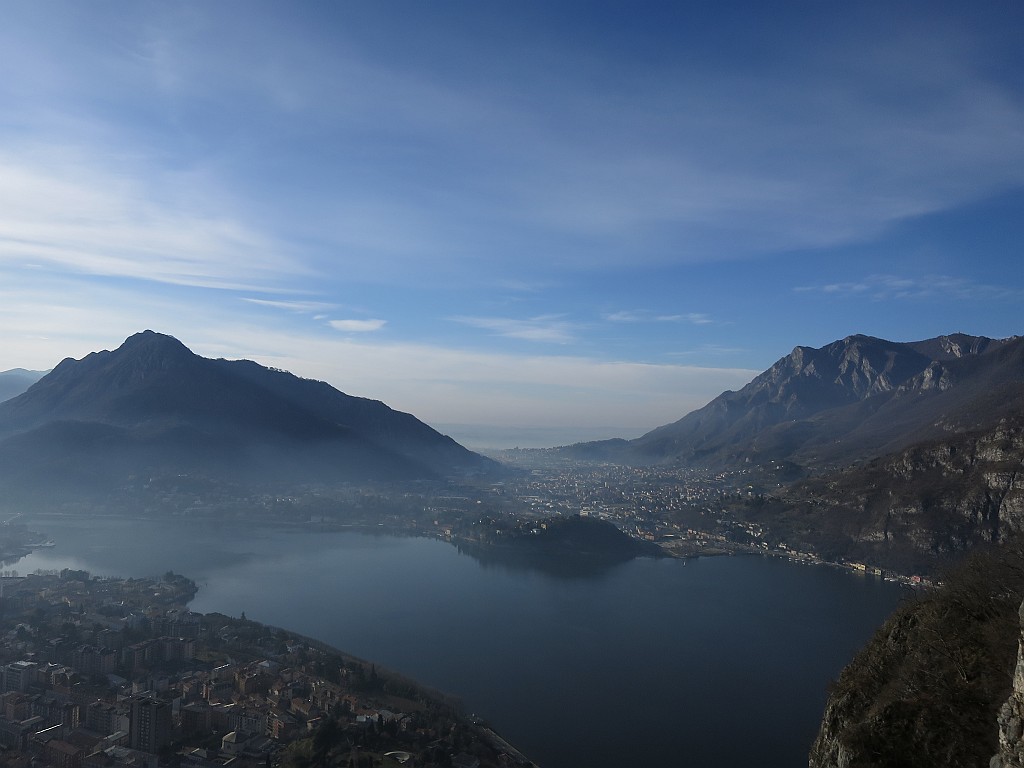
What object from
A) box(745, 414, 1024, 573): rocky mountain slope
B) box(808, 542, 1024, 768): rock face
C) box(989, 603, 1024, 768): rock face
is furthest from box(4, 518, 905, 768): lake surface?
box(989, 603, 1024, 768): rock face

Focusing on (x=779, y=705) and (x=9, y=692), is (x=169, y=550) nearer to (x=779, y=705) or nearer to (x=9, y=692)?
(x=9, y=692)

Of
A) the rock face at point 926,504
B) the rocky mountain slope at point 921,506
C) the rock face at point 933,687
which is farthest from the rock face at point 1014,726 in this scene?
the rocky mountain slope at point 921,506

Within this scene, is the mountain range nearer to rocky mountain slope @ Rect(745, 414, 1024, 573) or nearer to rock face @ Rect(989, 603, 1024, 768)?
rocky mountain slope @ Rect(745, 414, 1024, 573)

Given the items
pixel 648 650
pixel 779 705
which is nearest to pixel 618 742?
pixel 779 705

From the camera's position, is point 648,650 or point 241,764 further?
point 648,650

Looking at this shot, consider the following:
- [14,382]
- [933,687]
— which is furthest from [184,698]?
[14,382]

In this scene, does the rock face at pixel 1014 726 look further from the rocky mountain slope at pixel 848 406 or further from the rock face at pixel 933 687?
the rocky mountain slope at pixel 848 406
